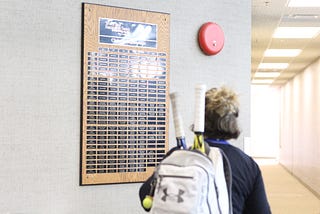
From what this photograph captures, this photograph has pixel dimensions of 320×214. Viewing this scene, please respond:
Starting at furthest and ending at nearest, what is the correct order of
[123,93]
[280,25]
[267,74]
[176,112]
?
[267,74] < [280,25] < [123,93] < [176,112]

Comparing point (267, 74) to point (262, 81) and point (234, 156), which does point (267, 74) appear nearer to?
point (262, 81)

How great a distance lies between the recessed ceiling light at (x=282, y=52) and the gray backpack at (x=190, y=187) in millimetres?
6522

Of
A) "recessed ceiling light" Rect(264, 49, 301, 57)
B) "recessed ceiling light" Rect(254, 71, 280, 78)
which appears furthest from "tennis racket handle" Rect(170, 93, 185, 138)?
"recessed ceiling light" Rect(254, 71, 280, 78)

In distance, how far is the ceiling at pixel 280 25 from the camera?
4769 mm

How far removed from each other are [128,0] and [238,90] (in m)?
0.88

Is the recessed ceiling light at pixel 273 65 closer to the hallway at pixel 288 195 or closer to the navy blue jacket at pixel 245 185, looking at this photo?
the hallway at pixel 288 195

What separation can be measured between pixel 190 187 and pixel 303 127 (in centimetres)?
876

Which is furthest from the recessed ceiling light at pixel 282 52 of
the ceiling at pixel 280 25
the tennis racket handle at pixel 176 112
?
the tennis racket handle at pixel 176 112

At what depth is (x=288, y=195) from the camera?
7.90m

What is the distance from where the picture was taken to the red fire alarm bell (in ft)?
8.02

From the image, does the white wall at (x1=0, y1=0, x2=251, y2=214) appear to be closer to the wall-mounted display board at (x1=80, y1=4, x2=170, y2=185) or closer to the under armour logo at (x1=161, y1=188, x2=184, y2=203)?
the wall-mounted display board at (x1=80, y1=4, x2=170, y2=185)

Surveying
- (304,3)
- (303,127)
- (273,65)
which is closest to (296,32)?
(304,3)
